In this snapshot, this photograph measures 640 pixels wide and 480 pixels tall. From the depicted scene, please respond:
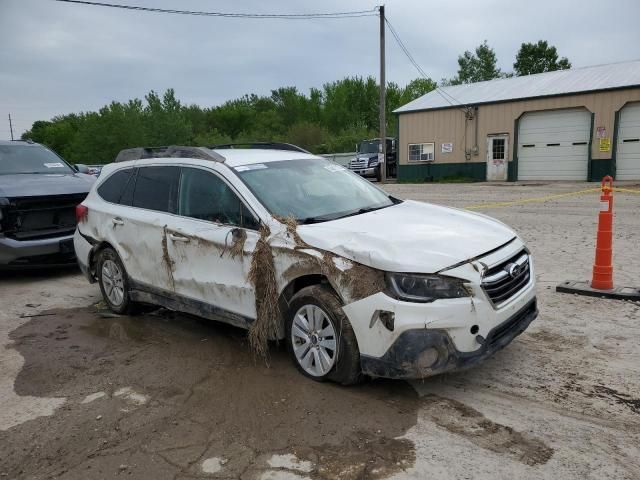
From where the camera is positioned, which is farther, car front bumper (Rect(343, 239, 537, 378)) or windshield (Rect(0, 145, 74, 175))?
windshield (Rect(0, 145, 74, 175))

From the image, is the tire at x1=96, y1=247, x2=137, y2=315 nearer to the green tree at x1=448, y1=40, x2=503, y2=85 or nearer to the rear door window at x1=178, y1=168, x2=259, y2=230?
the rear door window at x1=178, y1=168, x2=259, y2=230

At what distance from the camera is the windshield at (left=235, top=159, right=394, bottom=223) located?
4.27 metres

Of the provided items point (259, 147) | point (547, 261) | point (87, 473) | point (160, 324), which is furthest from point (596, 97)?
point (87, 473)

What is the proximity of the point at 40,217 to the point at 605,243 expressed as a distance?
7274 mm

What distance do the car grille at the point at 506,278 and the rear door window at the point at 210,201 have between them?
178 centimetres

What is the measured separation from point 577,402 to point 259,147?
155 inches

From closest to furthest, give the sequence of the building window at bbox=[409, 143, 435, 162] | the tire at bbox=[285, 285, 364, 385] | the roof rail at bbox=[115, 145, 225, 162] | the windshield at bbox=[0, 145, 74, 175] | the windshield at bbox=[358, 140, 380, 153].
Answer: the tire at bbox=[285, 285, 364, 385] → the roof rail at bbox=[115, 145, 225, 162] → the windshield at bbox=[0, 145, 74, 175] → the building window at bbox=[409, 143, 435, 162] → the windshield at bbox=[358, 140, 380, 153]

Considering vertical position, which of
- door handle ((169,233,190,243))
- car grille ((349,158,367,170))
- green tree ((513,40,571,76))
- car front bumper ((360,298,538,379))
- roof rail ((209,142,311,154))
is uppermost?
green tree ((513,40,571,76))

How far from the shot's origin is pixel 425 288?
3.33 metres

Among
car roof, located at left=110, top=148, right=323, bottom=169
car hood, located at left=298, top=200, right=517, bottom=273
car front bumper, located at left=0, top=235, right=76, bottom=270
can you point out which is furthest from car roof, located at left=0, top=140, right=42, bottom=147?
car hood, located at left=298, top=200, right=517, bottom=273

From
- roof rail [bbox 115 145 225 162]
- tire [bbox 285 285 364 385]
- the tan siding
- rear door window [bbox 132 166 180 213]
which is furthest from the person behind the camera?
the tan siding

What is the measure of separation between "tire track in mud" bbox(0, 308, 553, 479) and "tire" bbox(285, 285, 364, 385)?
13 centimetres

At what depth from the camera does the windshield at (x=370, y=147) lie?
30.5 m

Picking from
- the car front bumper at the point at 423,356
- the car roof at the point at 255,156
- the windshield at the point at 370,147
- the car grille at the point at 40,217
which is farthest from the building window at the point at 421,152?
the car front bumper at the point at 423,356
